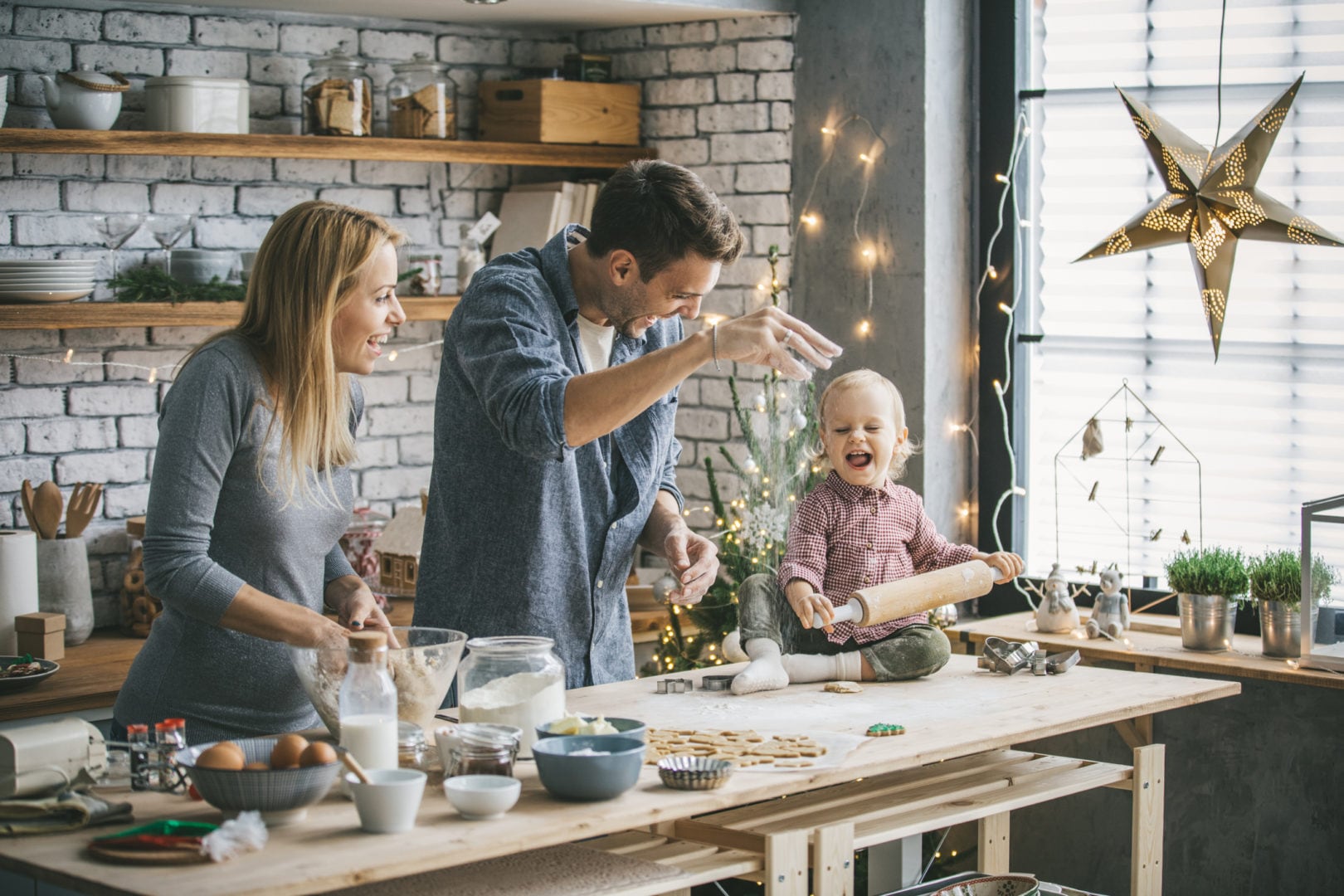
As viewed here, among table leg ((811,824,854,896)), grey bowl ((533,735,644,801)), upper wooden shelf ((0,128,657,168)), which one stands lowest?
table leg ((811,824,854,896))

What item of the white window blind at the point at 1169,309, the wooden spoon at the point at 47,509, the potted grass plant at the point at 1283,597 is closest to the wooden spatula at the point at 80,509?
the wooden spoon at the point at 47,509

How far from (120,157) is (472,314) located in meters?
1.88

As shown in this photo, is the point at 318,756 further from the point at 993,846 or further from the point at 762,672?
the point at 993,846

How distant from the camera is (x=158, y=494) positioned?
2340mm

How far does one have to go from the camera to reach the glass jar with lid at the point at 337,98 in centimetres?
415

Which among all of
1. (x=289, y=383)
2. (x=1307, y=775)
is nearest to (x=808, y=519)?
(x=289, y=383)

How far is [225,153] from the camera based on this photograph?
396 cm

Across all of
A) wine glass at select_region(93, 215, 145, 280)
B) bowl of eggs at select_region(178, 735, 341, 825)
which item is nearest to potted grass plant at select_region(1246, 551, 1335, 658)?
bowl of eggs at select_region(178, 735, 341, 825)

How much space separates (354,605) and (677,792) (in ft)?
2.39

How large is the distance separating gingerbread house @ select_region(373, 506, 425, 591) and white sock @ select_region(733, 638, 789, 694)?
152cm

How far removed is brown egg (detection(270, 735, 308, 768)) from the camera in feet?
6.44

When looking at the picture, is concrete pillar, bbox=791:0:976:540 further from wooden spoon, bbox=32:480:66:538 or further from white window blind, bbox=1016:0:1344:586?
wooden spoon, bbox=32:480:66:538

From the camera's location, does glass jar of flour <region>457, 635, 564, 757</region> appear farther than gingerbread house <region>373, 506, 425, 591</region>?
No

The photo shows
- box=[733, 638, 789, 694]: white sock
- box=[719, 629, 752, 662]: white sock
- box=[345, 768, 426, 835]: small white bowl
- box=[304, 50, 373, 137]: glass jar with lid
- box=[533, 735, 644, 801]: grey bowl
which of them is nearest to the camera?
box=[345, 768, 426, 835]: small white bowl
